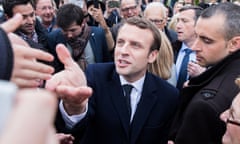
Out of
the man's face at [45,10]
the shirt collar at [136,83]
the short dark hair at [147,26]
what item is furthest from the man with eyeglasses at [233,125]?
the man's face at [45,10]

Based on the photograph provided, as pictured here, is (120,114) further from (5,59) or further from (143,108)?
(5,59)

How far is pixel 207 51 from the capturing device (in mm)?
2162

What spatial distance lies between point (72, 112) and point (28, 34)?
2206mm

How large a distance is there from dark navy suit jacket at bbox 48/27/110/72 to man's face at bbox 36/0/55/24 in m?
0.94

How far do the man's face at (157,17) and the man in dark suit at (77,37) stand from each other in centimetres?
93

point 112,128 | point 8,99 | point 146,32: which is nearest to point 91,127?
point 112,128

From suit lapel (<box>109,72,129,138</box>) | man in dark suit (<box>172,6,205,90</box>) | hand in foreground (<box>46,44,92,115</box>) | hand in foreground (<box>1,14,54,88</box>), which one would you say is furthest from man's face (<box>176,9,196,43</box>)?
hand in foreground (<box>1,14,54,88</box>)

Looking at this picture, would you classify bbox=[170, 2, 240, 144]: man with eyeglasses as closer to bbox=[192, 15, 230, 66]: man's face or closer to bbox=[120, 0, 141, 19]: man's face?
bbox=[192, 15, 230, 66]: man's face

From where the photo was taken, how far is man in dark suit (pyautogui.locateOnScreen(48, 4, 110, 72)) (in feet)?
12.2

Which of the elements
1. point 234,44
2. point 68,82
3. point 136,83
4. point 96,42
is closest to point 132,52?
point 136,83

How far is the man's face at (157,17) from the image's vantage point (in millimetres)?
4570

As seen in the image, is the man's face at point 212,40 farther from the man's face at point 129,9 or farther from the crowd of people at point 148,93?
the man's face at point 129,9

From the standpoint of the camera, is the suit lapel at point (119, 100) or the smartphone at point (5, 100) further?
the suit lapel at point (119, 100)

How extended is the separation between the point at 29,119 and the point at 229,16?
72.6 inches
